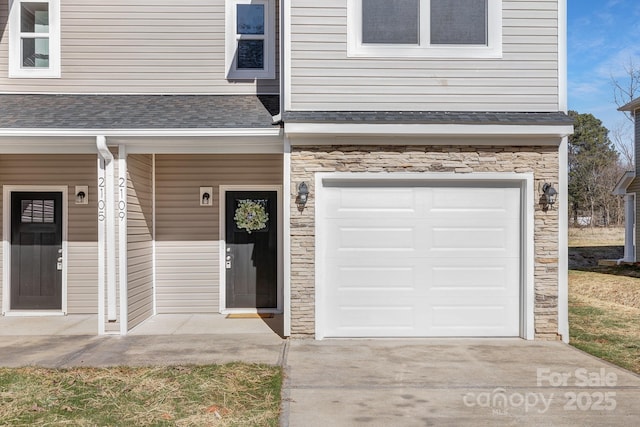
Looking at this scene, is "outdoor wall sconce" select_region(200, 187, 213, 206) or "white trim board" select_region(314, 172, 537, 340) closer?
"white trim board" select_region(314, 172, 537, 340)

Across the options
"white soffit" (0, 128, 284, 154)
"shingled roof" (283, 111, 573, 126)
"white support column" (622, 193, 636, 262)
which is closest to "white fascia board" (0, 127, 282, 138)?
"white soffit" (0, 128, 284, 154)

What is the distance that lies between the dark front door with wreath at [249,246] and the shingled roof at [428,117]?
8.12 ft

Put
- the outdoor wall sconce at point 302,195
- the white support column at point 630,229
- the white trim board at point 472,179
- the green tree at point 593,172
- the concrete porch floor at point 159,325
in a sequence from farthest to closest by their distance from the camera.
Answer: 1. the green tree at point 593,172
2. the white support column at point 630,229
3. the concrete porch floor at point 159,325
4. the white trim board at point 472,179
5. the outdoor wall sconce at point 302,195

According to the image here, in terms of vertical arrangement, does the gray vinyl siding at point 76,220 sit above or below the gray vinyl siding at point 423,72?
below

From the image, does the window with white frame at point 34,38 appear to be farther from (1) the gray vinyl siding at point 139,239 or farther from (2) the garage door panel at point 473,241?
(2) the garage door panel at point 473,241

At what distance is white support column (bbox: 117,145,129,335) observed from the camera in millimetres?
7094

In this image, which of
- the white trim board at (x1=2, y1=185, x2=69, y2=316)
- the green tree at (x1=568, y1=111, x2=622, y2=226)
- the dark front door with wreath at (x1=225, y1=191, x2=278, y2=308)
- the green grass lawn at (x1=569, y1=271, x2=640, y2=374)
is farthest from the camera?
the green tree at (x1=568, y1=111, x2=622, y2=226)

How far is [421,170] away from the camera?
6762 millimetres

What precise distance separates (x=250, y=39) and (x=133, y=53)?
1.99 meters

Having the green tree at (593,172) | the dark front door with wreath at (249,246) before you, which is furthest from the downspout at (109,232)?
the green tree at (593,172)

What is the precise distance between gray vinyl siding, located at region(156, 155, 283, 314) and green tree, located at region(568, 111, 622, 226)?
1328 inches

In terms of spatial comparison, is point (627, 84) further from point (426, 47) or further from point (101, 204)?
point (101, 204)

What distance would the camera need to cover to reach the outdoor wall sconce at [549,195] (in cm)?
664

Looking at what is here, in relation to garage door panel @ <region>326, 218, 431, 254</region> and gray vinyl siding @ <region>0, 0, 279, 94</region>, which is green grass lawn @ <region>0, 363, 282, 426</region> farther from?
gray vinyl siding @ <region>0, 0, 279, 94</region>
